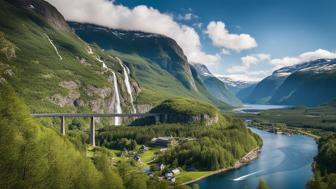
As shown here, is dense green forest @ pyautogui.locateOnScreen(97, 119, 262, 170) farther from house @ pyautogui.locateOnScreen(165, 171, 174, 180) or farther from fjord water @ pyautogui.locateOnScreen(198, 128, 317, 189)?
house @ pyautogui.locateOnScreen(165, 171, 174, 180)

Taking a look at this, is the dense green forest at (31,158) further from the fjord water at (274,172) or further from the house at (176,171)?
the house at (176,171)

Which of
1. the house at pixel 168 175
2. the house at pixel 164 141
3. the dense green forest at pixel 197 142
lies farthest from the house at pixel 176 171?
the house at pixel 164 141

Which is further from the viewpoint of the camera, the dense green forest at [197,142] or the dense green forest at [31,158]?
the dense green forest at [197,142]

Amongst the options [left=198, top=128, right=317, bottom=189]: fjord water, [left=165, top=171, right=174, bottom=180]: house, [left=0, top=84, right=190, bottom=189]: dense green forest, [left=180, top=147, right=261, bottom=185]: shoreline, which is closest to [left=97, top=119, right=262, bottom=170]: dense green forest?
[left=180, top=147, right=261, bottom=185]: shoreline

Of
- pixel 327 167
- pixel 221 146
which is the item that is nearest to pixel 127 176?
pixel 327 167

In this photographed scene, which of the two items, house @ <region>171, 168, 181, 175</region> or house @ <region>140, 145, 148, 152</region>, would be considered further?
house @ <region>140, 145, 148, 152</region>

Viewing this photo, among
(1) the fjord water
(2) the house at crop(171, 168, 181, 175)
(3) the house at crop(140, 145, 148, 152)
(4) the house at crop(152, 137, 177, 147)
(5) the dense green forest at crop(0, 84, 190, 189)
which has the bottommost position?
(1) the fjord water

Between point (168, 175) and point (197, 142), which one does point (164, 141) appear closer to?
point (197, 142)
